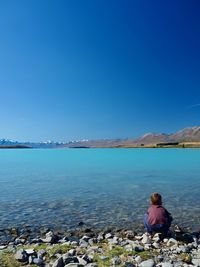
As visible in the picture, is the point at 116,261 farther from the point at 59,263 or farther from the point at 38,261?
the point at 38,261

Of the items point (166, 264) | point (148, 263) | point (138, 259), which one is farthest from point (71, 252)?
point (166, 264)

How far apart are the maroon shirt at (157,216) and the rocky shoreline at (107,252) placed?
631mm

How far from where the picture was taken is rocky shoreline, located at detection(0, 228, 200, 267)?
10.1m

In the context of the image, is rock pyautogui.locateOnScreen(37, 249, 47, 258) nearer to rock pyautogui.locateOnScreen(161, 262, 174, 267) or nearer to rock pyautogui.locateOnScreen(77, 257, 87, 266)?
rock pyautogui.locateOnScreen(77, 257, 87, 266)

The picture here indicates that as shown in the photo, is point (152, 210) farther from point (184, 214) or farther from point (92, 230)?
point (184, 214)

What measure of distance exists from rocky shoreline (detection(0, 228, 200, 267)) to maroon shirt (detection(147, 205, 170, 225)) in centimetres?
63

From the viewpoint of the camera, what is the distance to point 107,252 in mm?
11516

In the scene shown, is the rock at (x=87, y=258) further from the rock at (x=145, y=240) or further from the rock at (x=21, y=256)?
the rock at (x=145, y=240)

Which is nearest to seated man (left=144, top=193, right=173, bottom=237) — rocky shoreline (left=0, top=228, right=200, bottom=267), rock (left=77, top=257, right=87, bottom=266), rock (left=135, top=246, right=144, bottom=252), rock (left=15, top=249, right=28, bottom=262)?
rocky shoreline (left=0, top=228, right=200, bottom=267)

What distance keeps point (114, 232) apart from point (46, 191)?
1557cm

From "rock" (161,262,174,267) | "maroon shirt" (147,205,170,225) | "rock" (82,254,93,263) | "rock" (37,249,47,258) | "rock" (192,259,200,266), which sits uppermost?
"maroon shirt" (147,205,170,225)

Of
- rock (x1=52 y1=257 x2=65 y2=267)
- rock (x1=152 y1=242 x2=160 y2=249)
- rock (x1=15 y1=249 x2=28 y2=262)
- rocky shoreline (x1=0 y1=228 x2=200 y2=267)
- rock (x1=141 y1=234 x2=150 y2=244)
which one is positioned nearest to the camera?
rock (x1=52 y1=257 x2=65 y2=267)

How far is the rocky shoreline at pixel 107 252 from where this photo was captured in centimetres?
1009

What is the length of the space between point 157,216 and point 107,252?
3500 millimetres
